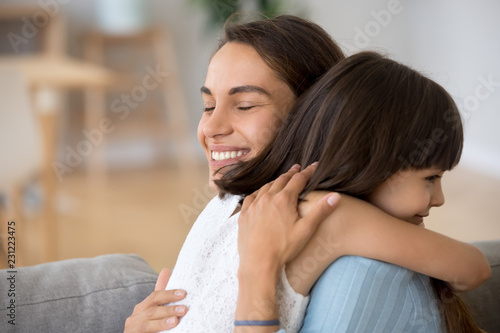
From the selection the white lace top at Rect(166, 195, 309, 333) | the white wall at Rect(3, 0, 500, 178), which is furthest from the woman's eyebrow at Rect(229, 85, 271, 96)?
the white wall at Rect(3, 0, 500, 178)

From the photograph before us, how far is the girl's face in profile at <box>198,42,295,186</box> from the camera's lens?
1.13 meters

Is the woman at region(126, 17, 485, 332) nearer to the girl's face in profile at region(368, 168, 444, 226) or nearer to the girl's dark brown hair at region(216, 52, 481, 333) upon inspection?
the girl's dark brown hair at region(216, 52, 481, 333)

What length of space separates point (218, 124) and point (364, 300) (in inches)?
17.9

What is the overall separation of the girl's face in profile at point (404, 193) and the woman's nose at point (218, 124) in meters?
0.34

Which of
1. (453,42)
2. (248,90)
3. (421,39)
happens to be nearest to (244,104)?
(248,90)

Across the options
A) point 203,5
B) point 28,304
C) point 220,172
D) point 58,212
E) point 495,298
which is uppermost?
point 203,5

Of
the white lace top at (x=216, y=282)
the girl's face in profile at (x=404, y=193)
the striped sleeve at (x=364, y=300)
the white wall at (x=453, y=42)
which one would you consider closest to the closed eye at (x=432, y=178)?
the girl's face in profile at (x=404, y=193)

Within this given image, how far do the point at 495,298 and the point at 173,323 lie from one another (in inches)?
31.0

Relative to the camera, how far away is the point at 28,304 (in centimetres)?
117

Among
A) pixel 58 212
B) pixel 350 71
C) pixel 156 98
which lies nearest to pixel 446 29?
pixel 156 98

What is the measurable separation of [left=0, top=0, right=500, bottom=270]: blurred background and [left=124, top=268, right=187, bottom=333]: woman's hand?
195cm

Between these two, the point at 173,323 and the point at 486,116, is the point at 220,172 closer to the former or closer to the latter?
the point at 173,323

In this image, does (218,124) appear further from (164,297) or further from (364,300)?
(364,300)

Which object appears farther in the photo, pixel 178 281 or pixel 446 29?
pixel 446 29
